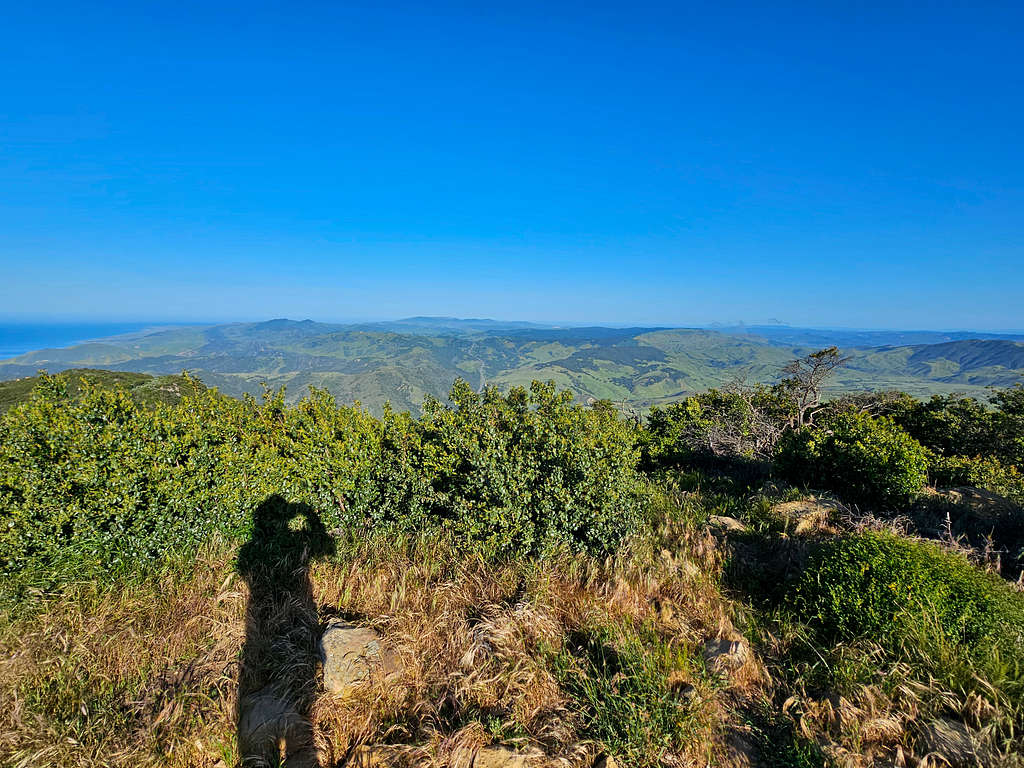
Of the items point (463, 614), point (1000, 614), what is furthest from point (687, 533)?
point (463, 614)

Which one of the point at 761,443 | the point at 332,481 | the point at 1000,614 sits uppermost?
the point at 332,481

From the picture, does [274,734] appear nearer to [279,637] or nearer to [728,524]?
[279,637]

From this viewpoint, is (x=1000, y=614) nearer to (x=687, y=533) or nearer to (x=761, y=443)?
(x=687, y=533)

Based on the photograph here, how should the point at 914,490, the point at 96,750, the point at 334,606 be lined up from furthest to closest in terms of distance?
the point at 914,490, the point at 334,606, the point at 96,750

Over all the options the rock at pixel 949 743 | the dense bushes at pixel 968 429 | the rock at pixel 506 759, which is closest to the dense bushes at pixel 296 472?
the rock at pixel 506 759

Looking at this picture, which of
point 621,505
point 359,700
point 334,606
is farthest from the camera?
point 621,505

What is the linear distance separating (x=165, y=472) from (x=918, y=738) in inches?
305

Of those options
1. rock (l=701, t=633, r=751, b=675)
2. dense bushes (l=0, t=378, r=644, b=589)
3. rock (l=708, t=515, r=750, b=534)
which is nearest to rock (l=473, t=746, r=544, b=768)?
rock (l=701, t=633, r=751, b=675)

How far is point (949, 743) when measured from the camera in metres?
2.96

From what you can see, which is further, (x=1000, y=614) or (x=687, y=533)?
(x=687, y=533)

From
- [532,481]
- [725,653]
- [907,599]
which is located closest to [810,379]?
[907,599]

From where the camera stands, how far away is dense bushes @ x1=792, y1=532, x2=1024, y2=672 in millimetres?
3676

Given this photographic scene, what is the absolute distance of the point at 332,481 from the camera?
619cm

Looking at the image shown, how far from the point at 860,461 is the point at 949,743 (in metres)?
6.82
